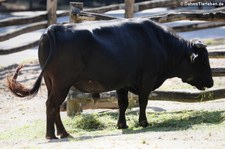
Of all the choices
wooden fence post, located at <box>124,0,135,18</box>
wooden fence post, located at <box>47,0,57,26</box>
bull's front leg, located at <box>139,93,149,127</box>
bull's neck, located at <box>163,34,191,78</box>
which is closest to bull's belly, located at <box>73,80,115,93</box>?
bull's front leg, located at <box>139,93,149,127</box>

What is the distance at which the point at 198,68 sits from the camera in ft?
33.0

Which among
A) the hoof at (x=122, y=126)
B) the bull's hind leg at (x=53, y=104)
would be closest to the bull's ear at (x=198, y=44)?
the hoof at (x=122, y=126)

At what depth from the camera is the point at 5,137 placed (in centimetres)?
916

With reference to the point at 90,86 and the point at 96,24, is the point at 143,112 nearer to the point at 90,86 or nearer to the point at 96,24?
the point at 90,86

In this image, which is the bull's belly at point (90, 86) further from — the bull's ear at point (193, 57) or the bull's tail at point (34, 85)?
the bull's ear at point (193, 57)

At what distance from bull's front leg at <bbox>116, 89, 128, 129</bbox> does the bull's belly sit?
0.66 metres

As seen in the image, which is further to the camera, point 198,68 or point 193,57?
point 198,68

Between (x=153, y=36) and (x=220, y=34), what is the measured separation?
11.6 meters

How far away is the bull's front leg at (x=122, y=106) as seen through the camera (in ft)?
31.0

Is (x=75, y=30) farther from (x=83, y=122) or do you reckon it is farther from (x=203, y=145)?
(x=203, y=145)

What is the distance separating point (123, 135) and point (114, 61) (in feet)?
4.41

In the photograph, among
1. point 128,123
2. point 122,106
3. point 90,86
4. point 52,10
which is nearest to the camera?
point 90,86

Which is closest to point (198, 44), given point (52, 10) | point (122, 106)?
point (122, 106)

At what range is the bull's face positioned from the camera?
9938mm
